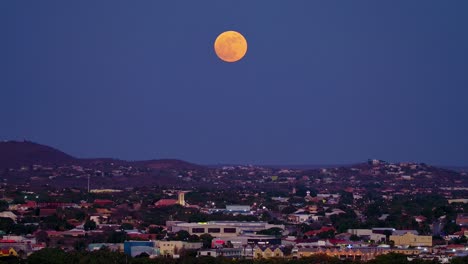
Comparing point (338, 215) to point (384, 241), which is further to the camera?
point (338, 215)

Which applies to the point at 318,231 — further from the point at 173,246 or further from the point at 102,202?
the point at 102,202

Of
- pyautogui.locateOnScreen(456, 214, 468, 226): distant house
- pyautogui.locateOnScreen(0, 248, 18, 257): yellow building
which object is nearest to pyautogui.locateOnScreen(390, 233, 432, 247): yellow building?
pyautogui.locateOnScreen(456, 214, 468, 226): distant house

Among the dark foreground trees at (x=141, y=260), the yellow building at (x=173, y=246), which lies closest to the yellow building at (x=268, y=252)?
the yellow building at (x=173, y=246)

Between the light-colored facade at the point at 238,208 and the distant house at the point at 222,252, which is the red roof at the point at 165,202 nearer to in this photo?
the light-colored facade at the point at 238,208

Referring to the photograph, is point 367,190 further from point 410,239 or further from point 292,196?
point 410,239

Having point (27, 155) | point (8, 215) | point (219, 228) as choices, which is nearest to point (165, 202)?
point (8, 215)

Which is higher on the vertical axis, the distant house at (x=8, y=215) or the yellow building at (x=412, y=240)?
the distant house at (x=8, y=215)

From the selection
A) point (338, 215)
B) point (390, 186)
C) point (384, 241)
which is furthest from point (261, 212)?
point (390, 186)
